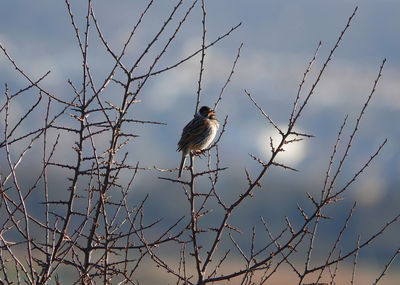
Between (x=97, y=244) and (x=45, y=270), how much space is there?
0.93m

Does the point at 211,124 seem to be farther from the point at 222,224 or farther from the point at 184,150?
the point at 222,224

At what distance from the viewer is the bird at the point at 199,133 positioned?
11758 millimetres

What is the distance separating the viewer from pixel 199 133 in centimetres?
1216

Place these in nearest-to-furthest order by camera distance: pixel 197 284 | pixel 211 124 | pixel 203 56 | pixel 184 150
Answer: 1. pixel 197 284
2. pixel 203 56
3. pixel 184 150
4. pixel 211 124

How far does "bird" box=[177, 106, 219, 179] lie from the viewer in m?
11.8

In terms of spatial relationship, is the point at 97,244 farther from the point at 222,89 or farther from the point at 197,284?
the point at 222,89

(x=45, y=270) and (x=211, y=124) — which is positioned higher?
(x=211, y=124)

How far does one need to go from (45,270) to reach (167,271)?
3.81ft

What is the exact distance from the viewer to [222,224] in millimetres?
6016

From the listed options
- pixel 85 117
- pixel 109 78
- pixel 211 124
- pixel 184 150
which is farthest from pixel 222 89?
pixel 211 124

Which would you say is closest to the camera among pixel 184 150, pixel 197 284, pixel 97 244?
pixel 197 284

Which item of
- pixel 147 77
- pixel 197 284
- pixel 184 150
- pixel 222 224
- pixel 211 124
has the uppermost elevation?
pixel 211 124

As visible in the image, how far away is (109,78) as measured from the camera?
6.59 meters

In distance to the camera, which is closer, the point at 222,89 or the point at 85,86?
the point at 85,86
